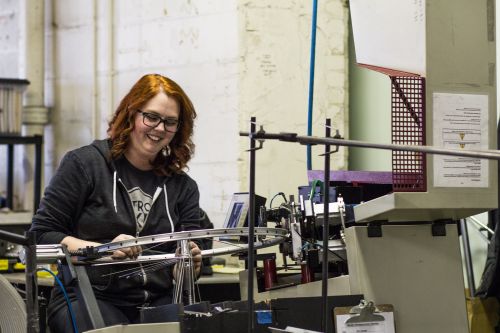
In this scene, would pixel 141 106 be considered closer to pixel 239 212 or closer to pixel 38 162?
pixel 239 212

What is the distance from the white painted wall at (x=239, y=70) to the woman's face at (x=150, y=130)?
4.25 ft

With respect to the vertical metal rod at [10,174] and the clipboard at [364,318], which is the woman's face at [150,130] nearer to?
the clipboard at [364,318]

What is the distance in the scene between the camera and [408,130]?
6.50 feet

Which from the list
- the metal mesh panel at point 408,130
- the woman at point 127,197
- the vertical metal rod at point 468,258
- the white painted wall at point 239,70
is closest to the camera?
the metal mesh panel at point 408,130

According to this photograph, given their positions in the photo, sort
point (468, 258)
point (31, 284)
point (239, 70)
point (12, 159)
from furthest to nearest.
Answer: point (12, 159) → point (239, 70) → point (468, 258) → point (31, 284)

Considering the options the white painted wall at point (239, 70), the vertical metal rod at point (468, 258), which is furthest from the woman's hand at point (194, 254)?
the vertical metal rod at point (468, 258)

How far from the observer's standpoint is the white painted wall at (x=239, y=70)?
3943mm

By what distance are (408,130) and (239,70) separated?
2.03 m

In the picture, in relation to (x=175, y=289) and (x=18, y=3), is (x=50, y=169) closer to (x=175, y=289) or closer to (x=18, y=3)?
(x=18, y=3)

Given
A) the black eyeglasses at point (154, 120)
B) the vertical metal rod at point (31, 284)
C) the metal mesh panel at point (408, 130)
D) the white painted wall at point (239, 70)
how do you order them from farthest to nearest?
the white painted wall at point (239, 70) < the black eyeglasses at point (154, 120) < the metal mesh panel at point (408, 130) < the vertical metal rod at point (31, 284)

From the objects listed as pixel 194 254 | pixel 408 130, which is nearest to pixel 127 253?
pixel 194 254

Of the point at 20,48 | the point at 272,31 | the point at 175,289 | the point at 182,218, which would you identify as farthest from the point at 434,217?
the point at 20,48

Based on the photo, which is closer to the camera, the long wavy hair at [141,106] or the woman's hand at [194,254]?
the woman's hand at [194,254]

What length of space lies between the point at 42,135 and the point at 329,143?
10.0 feet
